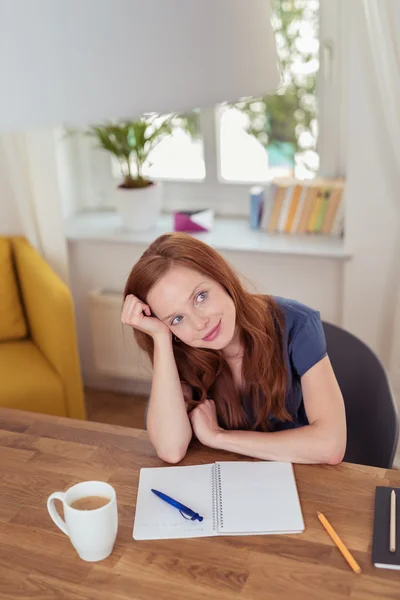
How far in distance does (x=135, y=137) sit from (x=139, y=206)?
0.27 metres

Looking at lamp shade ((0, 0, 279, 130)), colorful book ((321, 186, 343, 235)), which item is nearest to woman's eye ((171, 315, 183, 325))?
lamp shade ((0, 0, 279, 130))

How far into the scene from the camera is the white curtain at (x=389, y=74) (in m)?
2.26

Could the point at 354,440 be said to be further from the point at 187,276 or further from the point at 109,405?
→ the point at 109,405

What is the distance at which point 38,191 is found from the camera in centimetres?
301

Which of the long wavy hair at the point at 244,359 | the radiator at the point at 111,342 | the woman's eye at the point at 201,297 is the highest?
the woman's eye at the point at 201,297

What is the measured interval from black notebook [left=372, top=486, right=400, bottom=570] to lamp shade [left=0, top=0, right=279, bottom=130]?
2.57 ft

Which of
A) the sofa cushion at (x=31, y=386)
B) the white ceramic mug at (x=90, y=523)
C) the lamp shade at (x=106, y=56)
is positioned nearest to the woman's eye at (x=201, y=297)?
the white ceramic mug at (x=90, y=523)

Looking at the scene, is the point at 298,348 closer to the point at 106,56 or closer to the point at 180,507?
the point at 180,507

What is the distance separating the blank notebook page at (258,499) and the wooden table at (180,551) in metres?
0.02

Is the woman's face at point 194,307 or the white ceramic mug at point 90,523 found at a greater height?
the woman's face at point 194,307

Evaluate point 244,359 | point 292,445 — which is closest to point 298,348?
point 244,359

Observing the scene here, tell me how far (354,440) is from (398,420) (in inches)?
9.3

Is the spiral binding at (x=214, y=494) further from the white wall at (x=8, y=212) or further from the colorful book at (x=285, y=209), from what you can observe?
the white wall at (x=8, y=212)

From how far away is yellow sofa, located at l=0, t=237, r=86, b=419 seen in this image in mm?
2490
